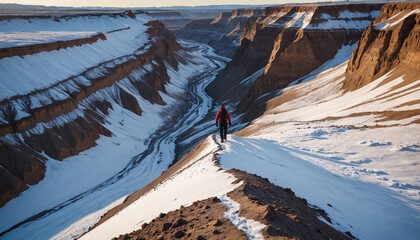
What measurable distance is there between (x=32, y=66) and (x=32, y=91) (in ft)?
21.1

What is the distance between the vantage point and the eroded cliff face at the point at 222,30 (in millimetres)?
125269

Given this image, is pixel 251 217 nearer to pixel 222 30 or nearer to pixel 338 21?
pixel 338 21

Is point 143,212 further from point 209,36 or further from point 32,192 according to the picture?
point 209,36

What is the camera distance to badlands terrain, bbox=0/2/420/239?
32.6 ft

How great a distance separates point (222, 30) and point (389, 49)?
438 ft

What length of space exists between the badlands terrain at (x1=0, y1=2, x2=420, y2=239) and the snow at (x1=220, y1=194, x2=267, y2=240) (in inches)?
1.8

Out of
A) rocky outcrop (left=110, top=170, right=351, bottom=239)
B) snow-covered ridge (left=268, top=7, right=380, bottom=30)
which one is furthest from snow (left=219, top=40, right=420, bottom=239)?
snow-covered ridge (left=268, top=7, right=380, bottom=30)

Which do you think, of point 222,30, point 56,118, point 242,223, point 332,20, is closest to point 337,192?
point 242,223

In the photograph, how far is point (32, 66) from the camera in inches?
1603

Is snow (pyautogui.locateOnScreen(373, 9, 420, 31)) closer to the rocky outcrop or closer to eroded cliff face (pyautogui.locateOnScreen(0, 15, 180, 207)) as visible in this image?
the rocky outcrop

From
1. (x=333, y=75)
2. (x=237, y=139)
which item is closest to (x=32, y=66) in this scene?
(x=237, y=139)

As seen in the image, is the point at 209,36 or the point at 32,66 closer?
the point at 32,66

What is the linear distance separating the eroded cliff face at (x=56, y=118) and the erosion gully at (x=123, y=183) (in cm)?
402

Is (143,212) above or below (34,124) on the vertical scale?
below
